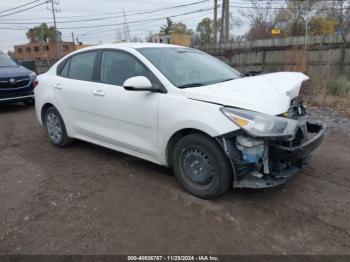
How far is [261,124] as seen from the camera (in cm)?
307

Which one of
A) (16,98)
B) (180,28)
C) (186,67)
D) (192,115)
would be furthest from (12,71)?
(180,28)

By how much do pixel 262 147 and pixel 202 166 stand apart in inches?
27.4

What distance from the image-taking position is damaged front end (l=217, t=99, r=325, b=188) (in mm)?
3080

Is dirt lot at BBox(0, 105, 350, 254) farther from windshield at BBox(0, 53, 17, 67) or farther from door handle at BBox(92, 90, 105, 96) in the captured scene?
windshield at BBox(0, 53, 17, 67)

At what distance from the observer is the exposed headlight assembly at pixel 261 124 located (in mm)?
3062

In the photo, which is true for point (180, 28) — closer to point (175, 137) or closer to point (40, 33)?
point (40, 33)

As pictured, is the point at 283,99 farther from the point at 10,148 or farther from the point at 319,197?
the point at 10,148

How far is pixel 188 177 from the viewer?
368cm

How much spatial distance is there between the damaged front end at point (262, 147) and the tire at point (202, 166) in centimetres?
11

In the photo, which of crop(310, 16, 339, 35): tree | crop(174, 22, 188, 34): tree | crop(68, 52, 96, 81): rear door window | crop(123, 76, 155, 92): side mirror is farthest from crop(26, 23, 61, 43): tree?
crop(123, 76, 155, 92): side mirror

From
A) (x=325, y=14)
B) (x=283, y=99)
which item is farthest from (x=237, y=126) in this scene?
(x=325, y=14)

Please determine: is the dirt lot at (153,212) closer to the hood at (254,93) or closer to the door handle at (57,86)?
the hood at (254,93)

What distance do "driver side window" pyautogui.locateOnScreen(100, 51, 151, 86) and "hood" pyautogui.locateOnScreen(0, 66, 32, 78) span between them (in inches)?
208

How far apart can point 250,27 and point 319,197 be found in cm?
3256
